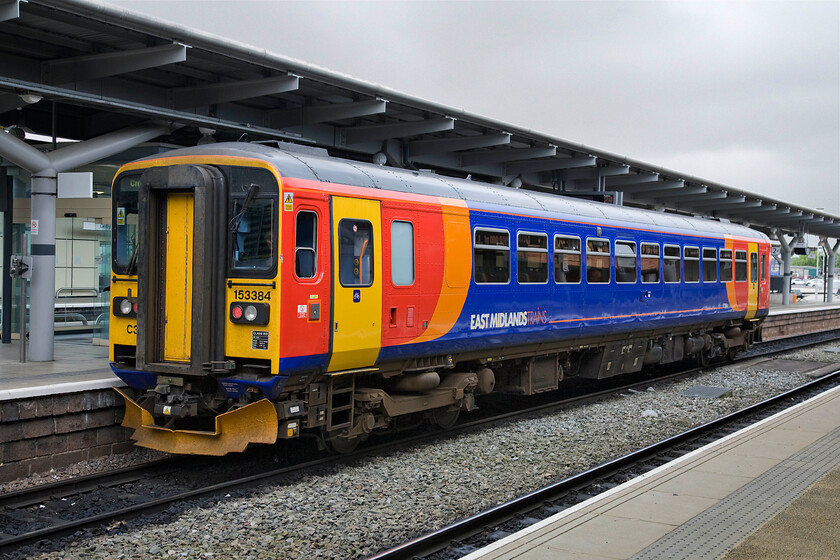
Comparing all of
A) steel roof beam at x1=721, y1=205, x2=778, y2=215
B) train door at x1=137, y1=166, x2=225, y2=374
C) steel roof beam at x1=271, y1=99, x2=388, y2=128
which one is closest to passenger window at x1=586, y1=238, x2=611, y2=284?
steel roof beam at x1=271, y1=99, x2=388, y2=128

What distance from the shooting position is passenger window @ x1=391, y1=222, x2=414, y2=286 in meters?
9.54

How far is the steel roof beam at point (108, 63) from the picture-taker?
11.2 meters

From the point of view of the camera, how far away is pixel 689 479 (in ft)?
26.1

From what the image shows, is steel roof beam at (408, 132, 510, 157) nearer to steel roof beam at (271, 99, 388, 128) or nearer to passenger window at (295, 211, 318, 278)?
steel roof beam at (271, 99, 388, 128)

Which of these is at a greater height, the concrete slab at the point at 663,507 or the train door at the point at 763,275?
the train door at the point at 763,275

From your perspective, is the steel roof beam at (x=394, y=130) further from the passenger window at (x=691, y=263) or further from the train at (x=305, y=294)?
the passenger window at (x=691, y=263)

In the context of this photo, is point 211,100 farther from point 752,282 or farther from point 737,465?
point 752,282

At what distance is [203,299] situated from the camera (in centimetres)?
824

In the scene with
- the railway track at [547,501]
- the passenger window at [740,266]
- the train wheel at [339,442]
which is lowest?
the railway track at [547,501]

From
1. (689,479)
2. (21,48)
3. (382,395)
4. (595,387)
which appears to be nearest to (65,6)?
(21,48)

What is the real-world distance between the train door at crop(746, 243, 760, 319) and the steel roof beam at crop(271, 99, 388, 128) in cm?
1074

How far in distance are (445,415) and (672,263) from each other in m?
7.26

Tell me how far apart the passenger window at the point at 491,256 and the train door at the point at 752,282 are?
11048 millimetres

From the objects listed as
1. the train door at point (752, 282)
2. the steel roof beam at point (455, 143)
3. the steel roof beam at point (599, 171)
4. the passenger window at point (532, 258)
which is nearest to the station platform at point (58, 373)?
the passenger window at point (532, 258)
